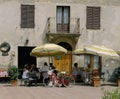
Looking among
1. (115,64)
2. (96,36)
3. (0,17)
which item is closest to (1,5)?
(0,17)

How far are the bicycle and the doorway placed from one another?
21.0 ft

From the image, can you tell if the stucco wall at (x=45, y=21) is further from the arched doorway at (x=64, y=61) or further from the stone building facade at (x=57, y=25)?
the arched doorway at (x=64, y=61)

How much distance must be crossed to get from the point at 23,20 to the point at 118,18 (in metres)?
7.40

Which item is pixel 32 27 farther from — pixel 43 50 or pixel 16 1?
pixel 43 50

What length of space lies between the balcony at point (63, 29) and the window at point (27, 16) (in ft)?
4.08

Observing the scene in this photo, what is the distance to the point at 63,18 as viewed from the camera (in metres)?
31.3

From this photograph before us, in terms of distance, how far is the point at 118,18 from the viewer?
3209 centimetres

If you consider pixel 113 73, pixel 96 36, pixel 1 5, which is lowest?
pixel 113 73

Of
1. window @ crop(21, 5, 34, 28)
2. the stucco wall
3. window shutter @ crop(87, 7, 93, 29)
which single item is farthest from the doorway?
window @ crop(21, 5, 34, 28)

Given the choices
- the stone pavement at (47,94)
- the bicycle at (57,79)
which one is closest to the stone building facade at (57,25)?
the bicycle at (57,79)

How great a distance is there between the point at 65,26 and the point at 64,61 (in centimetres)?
273

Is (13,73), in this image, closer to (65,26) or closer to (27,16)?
(27,16)

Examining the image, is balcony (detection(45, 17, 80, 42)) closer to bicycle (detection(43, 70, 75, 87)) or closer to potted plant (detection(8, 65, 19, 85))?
bicycle (detection(43, 70, 75, 87))

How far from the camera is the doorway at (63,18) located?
3106 cm
